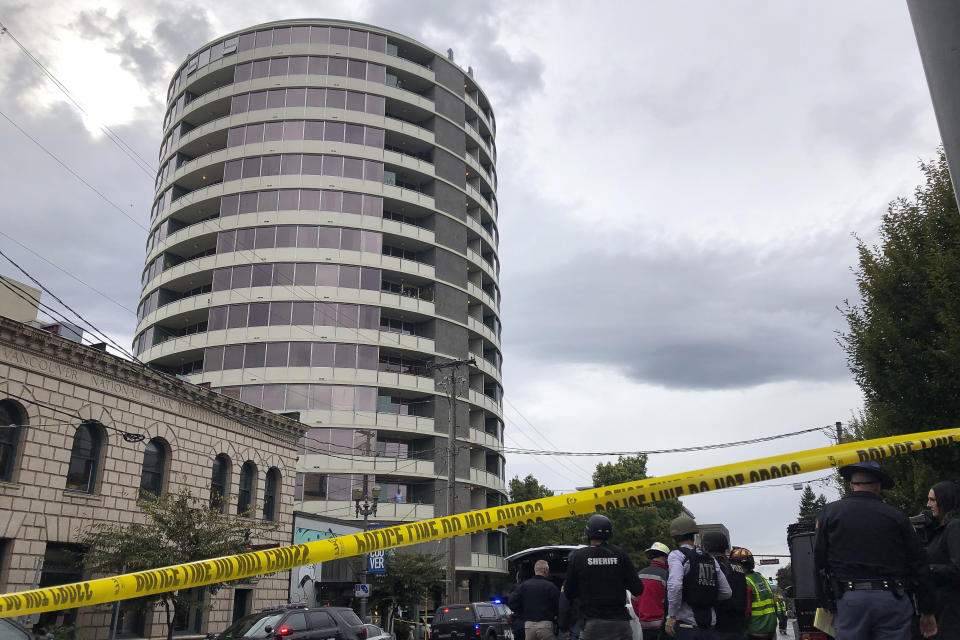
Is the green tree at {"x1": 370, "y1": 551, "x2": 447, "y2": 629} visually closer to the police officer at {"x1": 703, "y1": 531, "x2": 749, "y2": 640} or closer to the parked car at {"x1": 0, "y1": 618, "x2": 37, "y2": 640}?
the parked car at {"x1": 0, "y1": 618, "x2": 37, "y2": 640}

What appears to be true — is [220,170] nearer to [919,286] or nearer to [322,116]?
[322,116]

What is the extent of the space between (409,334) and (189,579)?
45.4 meters

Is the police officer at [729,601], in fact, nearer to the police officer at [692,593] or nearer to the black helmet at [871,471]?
the police officer at [692,593]

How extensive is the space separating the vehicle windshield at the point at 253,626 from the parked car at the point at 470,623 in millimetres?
10198

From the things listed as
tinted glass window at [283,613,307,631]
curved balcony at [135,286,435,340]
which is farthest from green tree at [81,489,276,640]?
curved balcony at [135,286,435,340]

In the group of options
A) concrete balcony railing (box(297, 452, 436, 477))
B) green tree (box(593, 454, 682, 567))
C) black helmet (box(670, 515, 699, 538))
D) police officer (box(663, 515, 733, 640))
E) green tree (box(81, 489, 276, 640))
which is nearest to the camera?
police officer (box(663, 515, 733, 640))

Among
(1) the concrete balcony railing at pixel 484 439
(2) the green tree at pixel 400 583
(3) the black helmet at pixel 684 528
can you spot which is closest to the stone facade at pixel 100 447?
(2) the green tree at pixel 400 583

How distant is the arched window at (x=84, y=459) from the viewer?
2077cm

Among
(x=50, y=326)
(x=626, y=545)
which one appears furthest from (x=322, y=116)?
(x=626, y=545)

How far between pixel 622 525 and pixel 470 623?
40.8 meters

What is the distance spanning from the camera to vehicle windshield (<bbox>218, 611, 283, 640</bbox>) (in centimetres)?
1238

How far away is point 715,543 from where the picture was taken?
7.79m

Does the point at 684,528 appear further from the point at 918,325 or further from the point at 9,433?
the point at 9,433

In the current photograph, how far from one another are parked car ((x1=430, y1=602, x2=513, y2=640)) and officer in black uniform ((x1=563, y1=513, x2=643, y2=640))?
52.5ft
